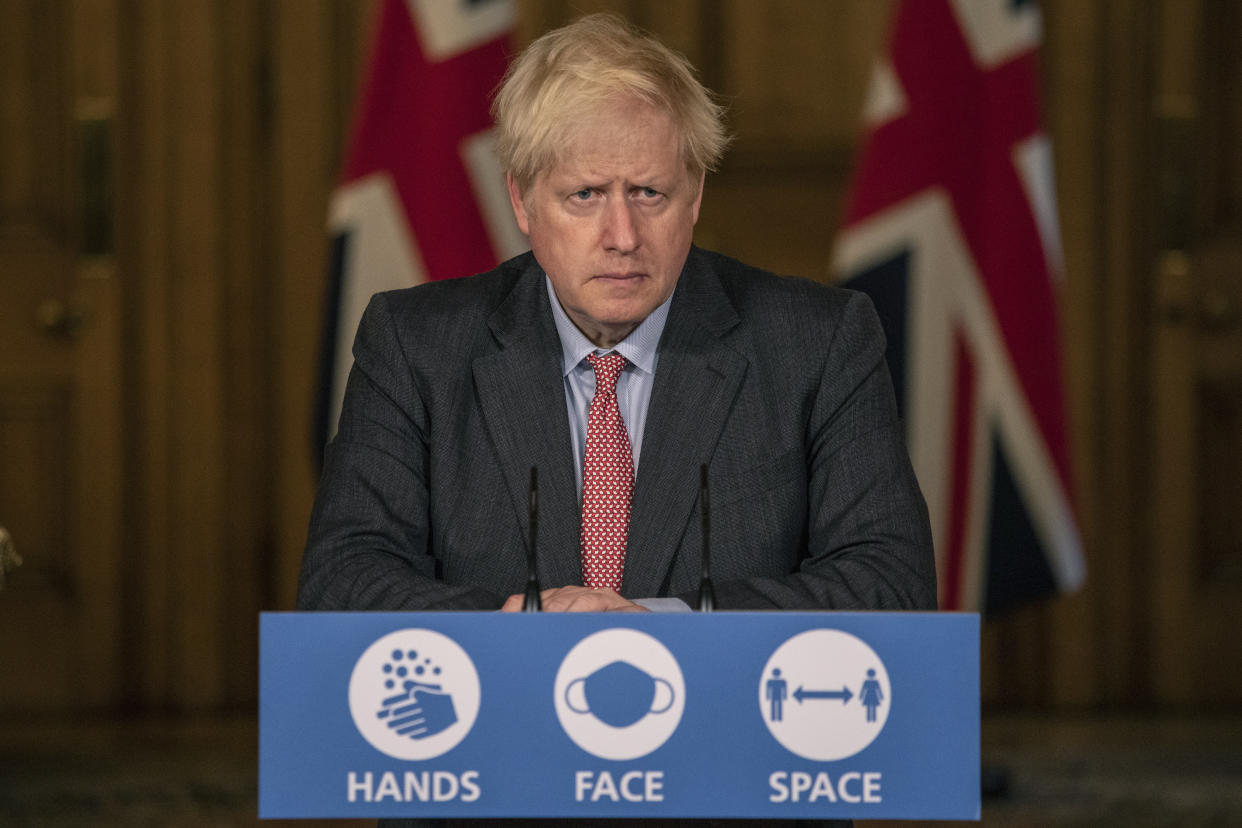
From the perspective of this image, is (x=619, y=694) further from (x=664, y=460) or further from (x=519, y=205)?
(x=519, y=205)

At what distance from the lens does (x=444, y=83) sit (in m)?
3.24

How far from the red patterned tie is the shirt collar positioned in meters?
0.06

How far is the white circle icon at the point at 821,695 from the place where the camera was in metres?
1.12

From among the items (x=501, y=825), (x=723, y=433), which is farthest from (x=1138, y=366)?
(x=501, y=825)

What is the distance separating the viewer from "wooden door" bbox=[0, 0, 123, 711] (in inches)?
158

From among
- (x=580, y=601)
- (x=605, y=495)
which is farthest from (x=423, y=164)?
(x=580, y=601)

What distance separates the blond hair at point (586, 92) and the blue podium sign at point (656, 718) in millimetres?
543

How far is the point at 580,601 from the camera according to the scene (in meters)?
1.33

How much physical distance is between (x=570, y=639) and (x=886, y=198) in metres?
2.32

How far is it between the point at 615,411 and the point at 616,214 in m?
0.23

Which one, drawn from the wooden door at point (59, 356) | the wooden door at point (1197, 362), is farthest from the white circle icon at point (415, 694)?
the wooden door at point (1197, 362)

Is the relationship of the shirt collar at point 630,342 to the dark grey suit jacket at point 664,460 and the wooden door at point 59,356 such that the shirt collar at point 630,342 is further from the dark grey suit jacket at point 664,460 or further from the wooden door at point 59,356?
the wooden door at point 59,356

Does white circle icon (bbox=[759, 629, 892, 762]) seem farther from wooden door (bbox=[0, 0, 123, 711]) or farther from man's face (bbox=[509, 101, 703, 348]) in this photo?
wooden door (bbox=[0, 0, 123, 711])

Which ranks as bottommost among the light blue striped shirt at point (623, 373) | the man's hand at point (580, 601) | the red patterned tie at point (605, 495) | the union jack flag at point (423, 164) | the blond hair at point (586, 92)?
the man's hand at point (580, 601)
